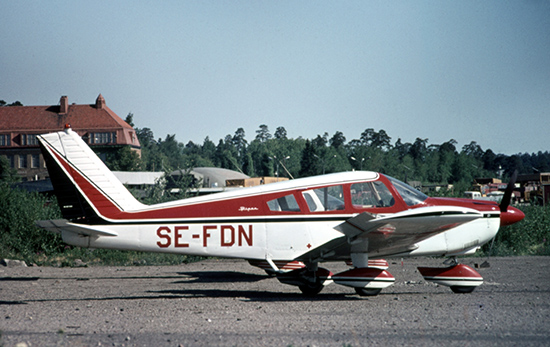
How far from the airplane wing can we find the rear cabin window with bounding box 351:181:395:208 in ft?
1.33

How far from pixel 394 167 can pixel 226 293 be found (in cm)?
8469

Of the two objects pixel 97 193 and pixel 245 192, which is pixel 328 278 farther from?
pixel 97 193

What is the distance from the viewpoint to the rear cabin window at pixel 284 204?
31.4 feet

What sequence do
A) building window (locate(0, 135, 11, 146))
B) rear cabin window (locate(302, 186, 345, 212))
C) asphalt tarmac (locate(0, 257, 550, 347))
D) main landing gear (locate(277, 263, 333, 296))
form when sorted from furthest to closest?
building window (locate(0, 135, 11, 146)) → main landing gear (locate(277, 263, 333, 296)) → rear cabin window (locate(302, 186, 345, 212)) → asphalt tarmac (locate(0, 257, 550, 347))

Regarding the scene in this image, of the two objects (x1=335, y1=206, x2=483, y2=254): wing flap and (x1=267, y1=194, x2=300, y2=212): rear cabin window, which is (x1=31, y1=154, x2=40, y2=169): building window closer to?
(x1=267, y1=194, x2=300, y2=212): rear cabin window

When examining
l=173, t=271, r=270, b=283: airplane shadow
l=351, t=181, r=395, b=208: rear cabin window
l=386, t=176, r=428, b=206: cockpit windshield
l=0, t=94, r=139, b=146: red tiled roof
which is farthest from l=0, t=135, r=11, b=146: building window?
l=386, t=176, r=428, b=206: cockpit windshield

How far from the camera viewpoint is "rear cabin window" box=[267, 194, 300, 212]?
9.59m

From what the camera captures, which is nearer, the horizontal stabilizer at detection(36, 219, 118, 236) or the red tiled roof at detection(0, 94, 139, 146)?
the horizontal stabilizer at detection(36, 219, 118, 236)

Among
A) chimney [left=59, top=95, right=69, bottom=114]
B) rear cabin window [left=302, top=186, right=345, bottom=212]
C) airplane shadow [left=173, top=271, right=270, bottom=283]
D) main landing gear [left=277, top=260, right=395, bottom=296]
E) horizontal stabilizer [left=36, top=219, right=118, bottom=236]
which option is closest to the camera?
main landing gear [left=277, top=260, right=395, bottom=296]

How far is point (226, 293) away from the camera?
10523 mm

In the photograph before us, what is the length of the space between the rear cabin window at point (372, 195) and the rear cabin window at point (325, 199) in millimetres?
243

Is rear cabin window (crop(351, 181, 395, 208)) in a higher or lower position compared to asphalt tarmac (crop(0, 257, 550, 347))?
higher

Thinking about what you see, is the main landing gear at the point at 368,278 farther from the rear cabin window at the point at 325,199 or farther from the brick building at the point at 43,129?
the brick building at the point at 43,129

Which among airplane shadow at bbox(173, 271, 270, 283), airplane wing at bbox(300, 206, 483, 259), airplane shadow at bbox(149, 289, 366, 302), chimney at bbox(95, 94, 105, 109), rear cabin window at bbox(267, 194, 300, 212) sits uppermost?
chimney at bbox(95, 94, 105, 109)
